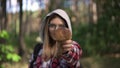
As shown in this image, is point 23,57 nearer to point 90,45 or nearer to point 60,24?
point 90,45

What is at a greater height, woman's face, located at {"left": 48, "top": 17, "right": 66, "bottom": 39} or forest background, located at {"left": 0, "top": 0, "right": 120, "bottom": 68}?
woman's face, located at {"left": 48, "top": 17, "right": 66, "bottom": 39}

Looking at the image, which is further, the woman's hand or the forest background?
the forest background

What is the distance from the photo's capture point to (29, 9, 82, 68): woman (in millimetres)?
2553

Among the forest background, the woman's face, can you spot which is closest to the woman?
the woman's face

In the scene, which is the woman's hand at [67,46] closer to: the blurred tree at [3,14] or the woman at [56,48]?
the woman at [56,48]

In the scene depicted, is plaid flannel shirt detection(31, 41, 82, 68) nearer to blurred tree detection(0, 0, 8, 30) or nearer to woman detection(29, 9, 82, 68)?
woman detection(29, 9, 82, 68)

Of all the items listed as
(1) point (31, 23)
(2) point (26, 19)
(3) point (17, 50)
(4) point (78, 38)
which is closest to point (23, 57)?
(3) point (17, 50)

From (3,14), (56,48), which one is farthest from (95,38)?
(56,48)

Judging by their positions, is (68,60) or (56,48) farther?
(56,48)

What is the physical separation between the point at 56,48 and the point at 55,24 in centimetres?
17

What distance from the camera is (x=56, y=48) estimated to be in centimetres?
267

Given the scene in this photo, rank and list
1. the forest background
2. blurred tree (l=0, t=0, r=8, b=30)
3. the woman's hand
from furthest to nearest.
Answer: the forest background, blurred tree (l=0, t=0, r=8, b=30), the woman's hand

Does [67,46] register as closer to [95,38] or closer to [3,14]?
[3,14]

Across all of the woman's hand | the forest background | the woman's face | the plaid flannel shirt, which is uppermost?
the woman's face
